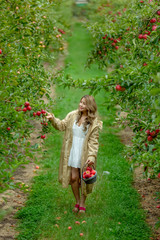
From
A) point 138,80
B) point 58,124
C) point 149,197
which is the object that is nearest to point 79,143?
point 58,124

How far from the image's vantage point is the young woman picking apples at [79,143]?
4395 mm

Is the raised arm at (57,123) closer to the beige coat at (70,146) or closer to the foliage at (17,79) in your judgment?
the beige coat at (70,146)

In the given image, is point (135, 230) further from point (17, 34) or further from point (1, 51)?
point (17, 34)

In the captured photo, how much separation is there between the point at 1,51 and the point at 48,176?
265cm

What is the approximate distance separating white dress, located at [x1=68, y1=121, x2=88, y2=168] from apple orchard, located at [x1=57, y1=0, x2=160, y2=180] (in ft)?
1.81

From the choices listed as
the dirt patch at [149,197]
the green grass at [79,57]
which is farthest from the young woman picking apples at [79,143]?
the green grass at [79,57]

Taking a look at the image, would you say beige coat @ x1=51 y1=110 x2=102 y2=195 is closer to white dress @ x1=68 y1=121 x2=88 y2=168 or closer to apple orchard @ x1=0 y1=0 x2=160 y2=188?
white dress @ x1=68 y1=121 x2=88 y2=168

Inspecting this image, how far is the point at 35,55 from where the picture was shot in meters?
5.58

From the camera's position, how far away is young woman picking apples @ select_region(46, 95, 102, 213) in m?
4.39

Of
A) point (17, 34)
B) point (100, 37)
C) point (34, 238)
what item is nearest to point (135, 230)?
point (34, 238)

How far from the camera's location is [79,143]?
449cm

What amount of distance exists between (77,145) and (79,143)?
4 cm

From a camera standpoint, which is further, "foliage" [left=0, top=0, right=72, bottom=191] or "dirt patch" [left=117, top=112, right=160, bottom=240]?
"dirt patch" [left=117, top=112, right=160, bottom=240]

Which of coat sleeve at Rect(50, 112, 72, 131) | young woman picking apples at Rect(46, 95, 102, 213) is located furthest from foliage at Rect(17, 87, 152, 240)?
coat sleeve at Rect(50, 112, 72, 131)
